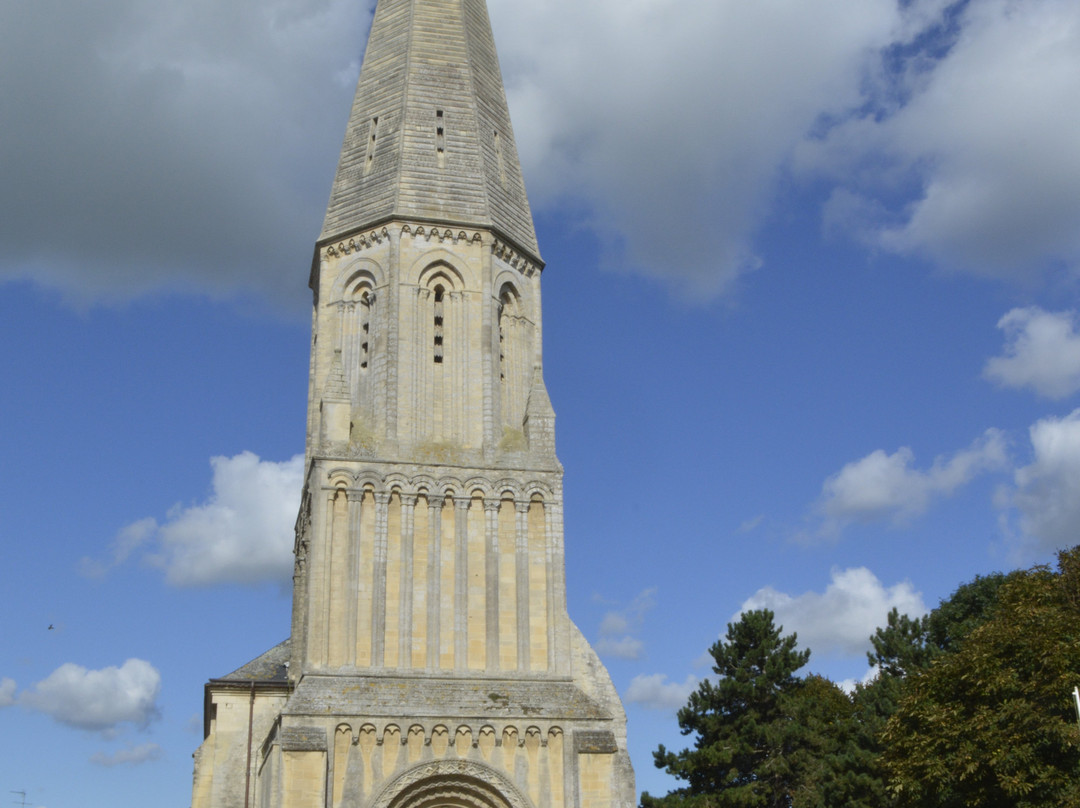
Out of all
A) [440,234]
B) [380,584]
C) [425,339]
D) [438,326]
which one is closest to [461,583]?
[380,584]

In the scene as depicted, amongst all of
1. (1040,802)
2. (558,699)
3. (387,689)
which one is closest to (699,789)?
(558,699)

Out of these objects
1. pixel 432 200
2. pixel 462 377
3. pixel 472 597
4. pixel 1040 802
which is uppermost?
pixel 432 200

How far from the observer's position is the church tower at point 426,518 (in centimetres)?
2705

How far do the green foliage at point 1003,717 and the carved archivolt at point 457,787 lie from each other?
28.6 feet

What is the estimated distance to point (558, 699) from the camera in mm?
28344

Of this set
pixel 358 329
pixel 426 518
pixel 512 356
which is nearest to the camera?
pixel 426 518

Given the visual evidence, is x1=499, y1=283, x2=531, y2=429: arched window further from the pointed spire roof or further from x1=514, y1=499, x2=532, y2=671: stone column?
x1=514, y1=499, x2=532, y2=671: stone column

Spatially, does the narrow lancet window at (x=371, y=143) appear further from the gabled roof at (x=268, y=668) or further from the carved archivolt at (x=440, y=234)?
the gabled roof at (x=268, y=668)

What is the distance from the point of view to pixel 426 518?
29.8 metres

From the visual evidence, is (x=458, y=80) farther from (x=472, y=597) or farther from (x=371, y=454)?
(x=472, y=597)

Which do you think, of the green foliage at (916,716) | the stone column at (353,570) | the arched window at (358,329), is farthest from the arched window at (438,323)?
the green foliage at (916,716)

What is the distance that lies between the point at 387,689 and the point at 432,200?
13.9 metres

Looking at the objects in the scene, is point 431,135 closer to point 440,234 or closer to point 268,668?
point 440,234

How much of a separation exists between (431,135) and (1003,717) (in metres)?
22.2
